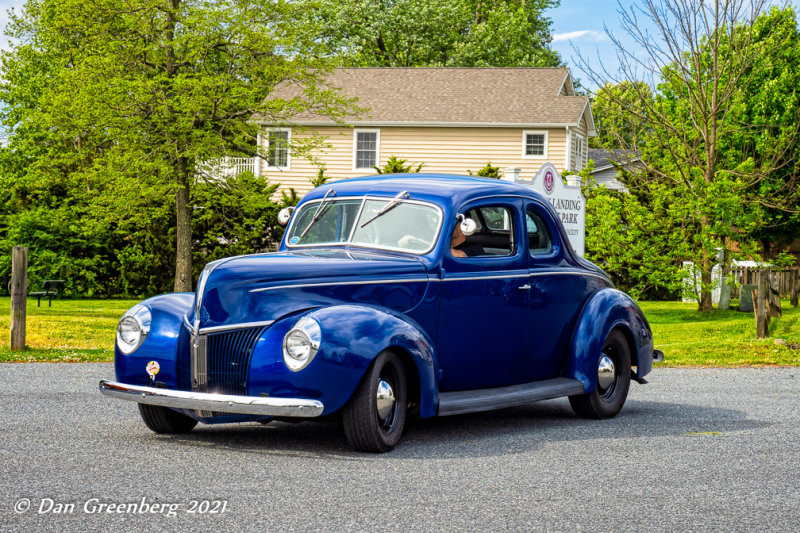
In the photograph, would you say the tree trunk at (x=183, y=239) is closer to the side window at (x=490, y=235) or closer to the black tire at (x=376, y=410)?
the side window at (x=490, y=235)

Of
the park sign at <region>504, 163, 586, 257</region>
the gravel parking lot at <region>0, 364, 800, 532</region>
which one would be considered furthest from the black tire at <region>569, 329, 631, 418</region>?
the park sign at <region>504, 163, 586, 257</region>

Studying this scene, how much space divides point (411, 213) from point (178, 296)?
74.8 inches

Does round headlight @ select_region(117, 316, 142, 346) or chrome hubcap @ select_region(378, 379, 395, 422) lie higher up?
round headlight @ select_region(117, 316, 142, 346)

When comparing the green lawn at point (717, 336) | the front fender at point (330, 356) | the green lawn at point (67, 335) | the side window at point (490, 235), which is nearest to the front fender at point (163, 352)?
the front fender at point (330, 356)

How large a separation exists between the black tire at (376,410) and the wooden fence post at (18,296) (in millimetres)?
8467

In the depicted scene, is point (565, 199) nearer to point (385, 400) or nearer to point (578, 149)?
point (385, 400)

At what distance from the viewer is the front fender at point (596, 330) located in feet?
28.3

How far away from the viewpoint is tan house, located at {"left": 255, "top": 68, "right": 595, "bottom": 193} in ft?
116

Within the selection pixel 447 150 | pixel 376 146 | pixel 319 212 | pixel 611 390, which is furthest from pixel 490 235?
pixel 376 146

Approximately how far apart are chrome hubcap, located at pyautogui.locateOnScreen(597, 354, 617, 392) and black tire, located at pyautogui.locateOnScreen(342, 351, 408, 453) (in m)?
2.51

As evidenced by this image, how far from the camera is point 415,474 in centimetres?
625

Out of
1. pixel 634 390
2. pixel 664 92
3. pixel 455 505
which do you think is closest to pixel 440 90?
pixel 664 92

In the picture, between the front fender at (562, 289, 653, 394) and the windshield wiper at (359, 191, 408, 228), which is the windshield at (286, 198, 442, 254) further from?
the front fender at (562, 289, 653, 394)

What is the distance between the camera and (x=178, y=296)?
759cm
